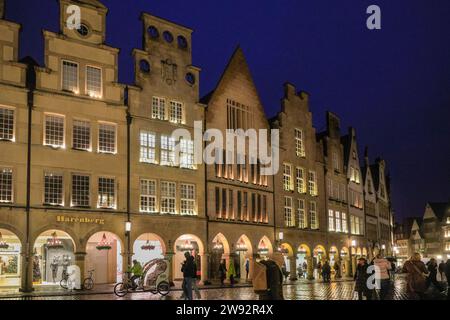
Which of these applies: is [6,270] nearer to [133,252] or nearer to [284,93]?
[133,252]

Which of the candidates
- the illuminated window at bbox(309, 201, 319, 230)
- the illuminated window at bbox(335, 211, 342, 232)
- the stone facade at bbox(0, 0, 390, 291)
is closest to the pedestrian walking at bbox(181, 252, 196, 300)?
the stone facade at bbox(0, 0, 390, 291)

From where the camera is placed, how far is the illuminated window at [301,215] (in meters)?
55.6

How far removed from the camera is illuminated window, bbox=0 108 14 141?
33.9 m

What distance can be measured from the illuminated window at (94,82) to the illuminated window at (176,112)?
619cm

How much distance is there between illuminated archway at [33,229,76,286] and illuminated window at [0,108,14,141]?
24.6ft

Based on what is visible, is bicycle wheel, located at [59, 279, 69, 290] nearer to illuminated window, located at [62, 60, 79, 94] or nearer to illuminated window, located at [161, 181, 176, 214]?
illuminated window, located at [161, 181, 176, 214]

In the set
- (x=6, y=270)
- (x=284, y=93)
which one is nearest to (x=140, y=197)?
(x=6, y=270)

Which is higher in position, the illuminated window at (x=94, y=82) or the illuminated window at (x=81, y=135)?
the illuminated window at (x=94, y=82)

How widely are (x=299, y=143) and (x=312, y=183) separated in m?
4.38

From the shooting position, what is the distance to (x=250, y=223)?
159 feet

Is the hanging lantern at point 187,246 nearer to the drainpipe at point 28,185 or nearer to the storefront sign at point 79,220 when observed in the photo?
the storefront sign at point 79,220

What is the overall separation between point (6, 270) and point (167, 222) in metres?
10.6

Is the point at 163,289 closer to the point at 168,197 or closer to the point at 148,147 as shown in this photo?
the point at 168,197

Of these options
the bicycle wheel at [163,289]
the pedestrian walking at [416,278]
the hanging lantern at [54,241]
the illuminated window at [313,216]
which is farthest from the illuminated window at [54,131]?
the illuminated window at [313,216]
